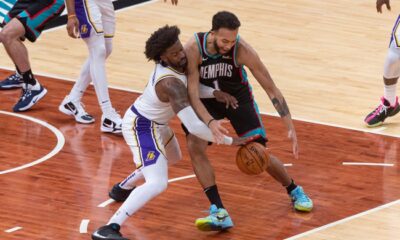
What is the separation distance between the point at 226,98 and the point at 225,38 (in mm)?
671

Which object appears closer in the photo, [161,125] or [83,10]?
[161,125]

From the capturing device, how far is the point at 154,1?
16.5 m

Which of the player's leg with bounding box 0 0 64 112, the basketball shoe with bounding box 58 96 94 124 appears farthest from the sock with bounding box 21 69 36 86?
the basketball shoe with bounding box 58 96 94 124

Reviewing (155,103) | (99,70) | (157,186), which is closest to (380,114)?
(99,70)

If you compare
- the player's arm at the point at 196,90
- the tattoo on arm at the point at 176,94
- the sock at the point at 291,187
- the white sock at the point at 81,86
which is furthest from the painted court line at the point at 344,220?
the white sock at the point at 81,86

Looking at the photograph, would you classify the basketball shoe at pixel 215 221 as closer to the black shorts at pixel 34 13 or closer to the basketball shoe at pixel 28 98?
the basketball shoe at pixel 28 98

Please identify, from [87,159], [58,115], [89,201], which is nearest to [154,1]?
[58,115]

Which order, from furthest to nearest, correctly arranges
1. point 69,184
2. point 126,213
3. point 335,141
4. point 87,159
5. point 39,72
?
1. point 39,72
2. point 335,141
3. point 87,159
4. point 69,184
5. point 126,213

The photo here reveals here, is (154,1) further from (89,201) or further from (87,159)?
(89,201)

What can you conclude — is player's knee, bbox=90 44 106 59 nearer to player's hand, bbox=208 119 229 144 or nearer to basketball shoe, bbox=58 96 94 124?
basketball shoe, bbox=58 96 94 124

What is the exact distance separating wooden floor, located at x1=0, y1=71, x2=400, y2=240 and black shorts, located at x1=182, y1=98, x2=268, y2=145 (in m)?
0.67

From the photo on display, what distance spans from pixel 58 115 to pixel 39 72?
1.47 metres

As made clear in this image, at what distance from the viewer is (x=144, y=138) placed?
8539 mm

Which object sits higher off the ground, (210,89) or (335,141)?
(210,89)
